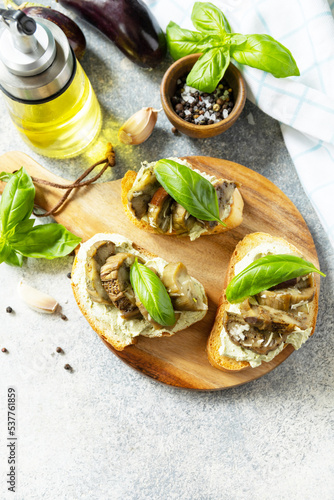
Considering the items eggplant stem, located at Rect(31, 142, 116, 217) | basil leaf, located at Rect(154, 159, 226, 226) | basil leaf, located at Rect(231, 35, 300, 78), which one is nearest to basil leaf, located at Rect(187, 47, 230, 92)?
basil leaf, located at Rect(231, 35, 300, 78)

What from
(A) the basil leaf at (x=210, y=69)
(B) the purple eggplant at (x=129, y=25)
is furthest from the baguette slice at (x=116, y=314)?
(B) the purple eggplant at (x=129, y=25)

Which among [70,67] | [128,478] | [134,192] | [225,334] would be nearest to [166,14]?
[70,67]

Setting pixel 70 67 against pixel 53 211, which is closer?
pixel 70 67

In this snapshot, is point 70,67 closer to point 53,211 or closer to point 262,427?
point 53,211

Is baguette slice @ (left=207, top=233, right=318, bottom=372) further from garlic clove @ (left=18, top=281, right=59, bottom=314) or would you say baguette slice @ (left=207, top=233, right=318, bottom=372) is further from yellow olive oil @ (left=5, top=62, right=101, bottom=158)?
yellow olive oil @ (left=5, top=62, right=101, bottom=158)

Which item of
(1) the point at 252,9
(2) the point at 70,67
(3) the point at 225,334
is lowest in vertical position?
(3) the point at 225,334
